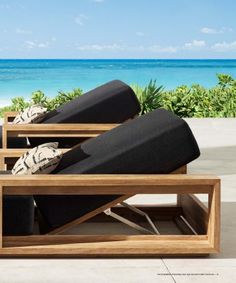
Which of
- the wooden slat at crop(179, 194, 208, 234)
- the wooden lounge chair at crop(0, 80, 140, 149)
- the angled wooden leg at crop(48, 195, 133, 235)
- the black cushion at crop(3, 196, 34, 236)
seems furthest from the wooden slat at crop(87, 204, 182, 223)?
the wooden lounge chair at crop(0, 80, 140, 149)

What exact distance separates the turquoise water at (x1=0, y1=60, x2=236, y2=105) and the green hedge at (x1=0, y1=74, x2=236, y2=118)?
79.2ft

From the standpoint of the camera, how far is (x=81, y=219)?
12.4 feet

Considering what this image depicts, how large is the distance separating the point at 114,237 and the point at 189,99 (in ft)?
28.7

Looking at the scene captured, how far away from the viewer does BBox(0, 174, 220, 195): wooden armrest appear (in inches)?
139

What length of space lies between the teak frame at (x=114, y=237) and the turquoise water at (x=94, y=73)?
110 ft

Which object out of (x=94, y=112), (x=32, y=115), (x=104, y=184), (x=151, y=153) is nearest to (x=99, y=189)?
(x=104, y=184)

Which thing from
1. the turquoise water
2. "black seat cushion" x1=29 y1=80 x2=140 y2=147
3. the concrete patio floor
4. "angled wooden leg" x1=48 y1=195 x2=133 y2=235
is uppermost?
"black seat cushion" x1=29 y1=80 x2=140 y2=147

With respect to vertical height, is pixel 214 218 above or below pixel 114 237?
Answer: above

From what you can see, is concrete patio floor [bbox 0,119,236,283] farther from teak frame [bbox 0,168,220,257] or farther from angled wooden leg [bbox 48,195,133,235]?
angled wooden leg [bbox 48,195,133,235]

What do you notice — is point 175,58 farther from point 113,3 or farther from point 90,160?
point 90,160

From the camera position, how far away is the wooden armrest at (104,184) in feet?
11.6

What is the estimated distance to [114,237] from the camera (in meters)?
3.70

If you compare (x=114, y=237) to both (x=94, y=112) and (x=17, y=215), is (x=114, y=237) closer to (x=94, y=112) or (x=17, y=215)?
(x=17, y=215)
